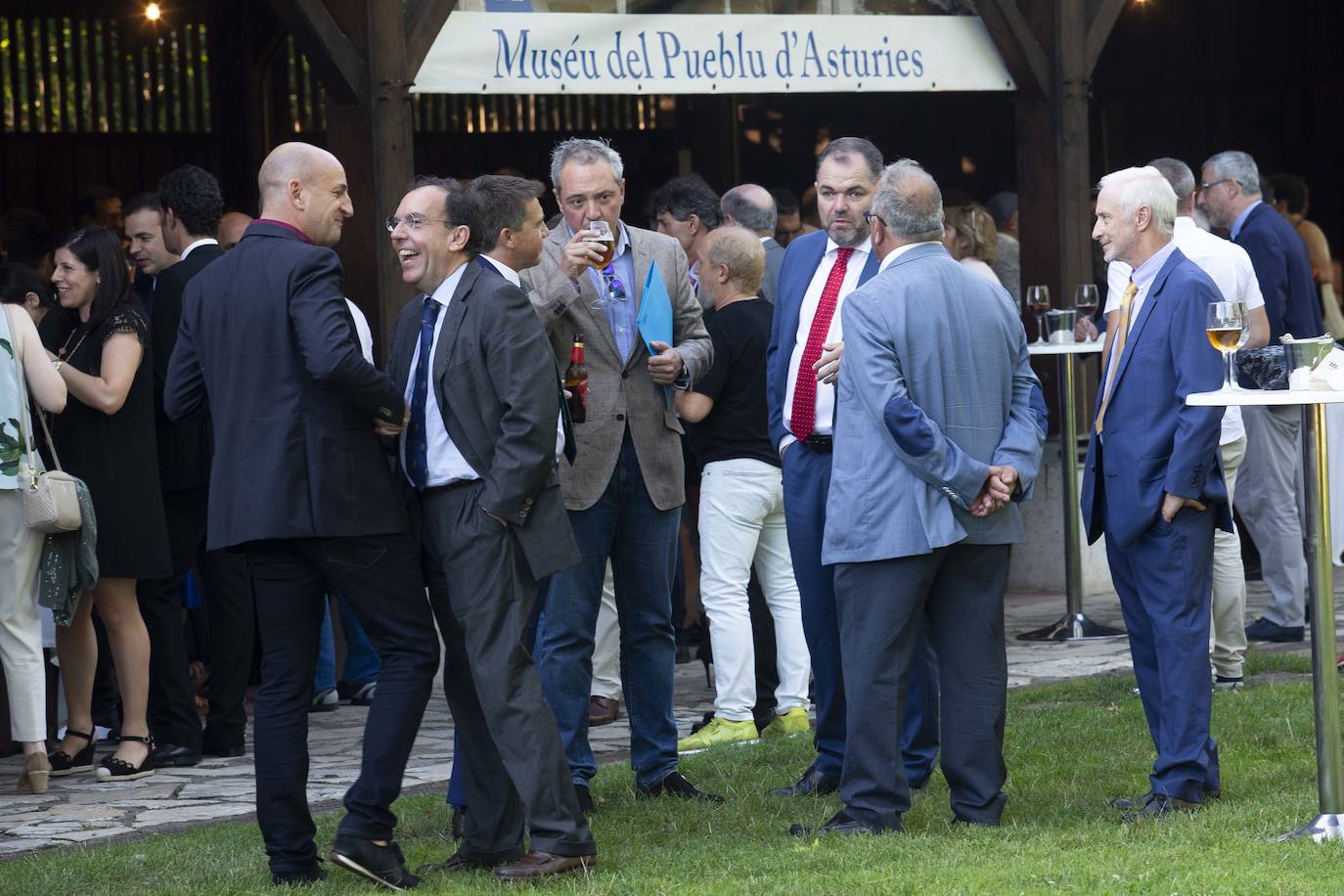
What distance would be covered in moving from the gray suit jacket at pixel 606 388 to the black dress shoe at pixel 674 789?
0.86 m

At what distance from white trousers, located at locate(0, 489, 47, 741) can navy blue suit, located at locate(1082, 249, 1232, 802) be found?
368cm

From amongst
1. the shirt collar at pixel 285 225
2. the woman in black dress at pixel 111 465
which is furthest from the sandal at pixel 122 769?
the shirt collar at pixel 285 225

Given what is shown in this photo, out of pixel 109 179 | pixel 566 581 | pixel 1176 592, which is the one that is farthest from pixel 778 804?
pixel 109 179

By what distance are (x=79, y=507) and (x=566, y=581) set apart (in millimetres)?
1945

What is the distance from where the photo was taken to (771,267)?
8.16 metres

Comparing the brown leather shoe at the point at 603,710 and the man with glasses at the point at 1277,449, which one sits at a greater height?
the man with glasses at the point at 1277,449

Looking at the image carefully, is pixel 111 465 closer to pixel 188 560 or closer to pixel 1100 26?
pixel 188 560

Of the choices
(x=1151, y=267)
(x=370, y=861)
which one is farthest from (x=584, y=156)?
(x=370, y=861)

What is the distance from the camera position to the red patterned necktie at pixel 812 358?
5.97 metres

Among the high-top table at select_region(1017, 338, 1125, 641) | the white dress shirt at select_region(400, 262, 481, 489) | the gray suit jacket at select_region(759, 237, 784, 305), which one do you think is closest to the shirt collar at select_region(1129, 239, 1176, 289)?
the white dress shirt at select_region(400, 262, 481, 489)

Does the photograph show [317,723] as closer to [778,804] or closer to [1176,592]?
[778,804]

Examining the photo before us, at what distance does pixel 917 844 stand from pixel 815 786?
0.91 meters

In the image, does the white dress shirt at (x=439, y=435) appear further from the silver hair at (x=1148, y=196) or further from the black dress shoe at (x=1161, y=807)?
the black dress shoe at (x=1161, y=807)

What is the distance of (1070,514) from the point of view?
360 inches
